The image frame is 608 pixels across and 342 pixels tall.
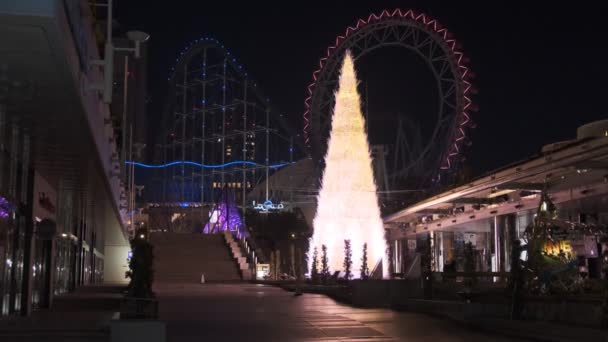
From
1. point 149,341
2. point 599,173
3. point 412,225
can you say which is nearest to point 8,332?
point 149,341

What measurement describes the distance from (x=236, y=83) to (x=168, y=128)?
377 inches

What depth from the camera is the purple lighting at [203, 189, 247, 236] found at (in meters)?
55.0

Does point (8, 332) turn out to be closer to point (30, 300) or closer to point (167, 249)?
point (30, 300)

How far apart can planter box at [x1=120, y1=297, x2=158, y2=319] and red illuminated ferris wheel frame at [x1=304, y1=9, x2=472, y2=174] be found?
103 feet

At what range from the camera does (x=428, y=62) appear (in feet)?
147

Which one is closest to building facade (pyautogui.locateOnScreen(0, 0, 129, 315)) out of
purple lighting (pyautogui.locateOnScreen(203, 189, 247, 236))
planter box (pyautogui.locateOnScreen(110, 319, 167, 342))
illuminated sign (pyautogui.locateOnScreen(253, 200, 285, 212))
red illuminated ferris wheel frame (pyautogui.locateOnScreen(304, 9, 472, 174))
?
planter box (pyautogui.locateOnScreen(110, 319, 167, 342))

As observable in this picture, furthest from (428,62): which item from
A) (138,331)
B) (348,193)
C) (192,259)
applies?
(138,331)

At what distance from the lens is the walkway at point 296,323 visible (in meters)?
13.3

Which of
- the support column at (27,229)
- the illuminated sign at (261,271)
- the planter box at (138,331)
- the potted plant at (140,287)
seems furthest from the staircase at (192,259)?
the planter box at (138,331)

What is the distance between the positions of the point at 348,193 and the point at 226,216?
2217cm

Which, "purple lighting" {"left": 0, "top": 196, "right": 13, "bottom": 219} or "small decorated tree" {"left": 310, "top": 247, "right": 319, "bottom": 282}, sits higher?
"purple lighting" {"left": 0, "top": 196, "right": 13, "bottom": 219}

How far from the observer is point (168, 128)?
75.9 m

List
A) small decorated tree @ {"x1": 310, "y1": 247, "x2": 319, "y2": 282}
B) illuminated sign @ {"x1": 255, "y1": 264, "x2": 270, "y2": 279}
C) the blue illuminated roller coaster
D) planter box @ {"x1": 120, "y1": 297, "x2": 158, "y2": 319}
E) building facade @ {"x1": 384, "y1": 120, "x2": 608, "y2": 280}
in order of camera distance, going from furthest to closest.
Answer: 1. the blue illuminated roller coaster
2. illuminated sign @ {"x1": 255, "y1": 264, "x2": 270, "y2": 279}
3. small decorated tree @ {"x1": 310, "y1": 247, "x2": 319, "y2": 282}
4. building facade @ {"x1": 384, "y1": 120, "x2": 608, "y2": 280}
5. planter box @ {"x1": 120, "y1": 297, "x2": 158, "y2": 319}

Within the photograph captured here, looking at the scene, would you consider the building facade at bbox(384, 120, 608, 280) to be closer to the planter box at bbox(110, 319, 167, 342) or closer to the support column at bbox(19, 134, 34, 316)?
the planter box at bbox(110, 319, 167, 342)
